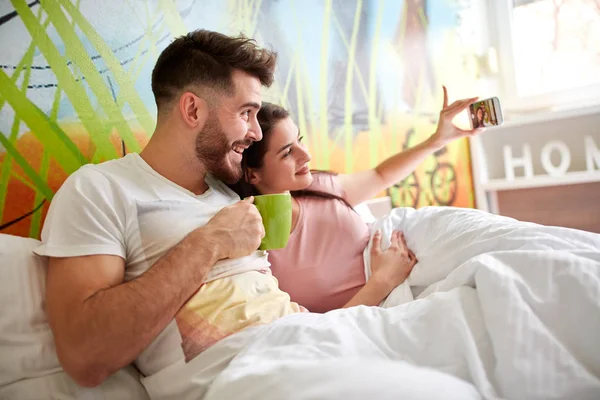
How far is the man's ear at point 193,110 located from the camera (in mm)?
1081

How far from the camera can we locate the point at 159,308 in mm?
792

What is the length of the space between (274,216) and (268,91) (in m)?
0.78

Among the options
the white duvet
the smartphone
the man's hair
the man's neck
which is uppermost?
the man's hair

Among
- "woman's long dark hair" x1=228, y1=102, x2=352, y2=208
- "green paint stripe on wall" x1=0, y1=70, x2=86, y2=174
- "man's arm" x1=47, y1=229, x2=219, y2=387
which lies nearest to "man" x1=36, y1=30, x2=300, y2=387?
"man's arm" x1=47, y1=229, x2=219, y2=387

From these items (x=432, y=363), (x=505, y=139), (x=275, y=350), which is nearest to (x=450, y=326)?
(x=432, y=363)

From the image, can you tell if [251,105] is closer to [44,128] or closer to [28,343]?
[44,128]

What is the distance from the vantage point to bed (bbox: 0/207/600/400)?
0.59 m

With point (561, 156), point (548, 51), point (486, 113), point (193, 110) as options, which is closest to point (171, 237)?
point (193, 110)

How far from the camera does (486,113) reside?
1.50m

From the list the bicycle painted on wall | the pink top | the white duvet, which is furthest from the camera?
the bicycle painted on wall

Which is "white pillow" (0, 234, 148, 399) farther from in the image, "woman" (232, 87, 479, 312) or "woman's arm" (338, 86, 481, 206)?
"woman's arm" (338, 86, 481, 206)

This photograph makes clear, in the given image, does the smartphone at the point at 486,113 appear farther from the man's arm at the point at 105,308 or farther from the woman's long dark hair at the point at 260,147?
the man's arm at the point at 105,308

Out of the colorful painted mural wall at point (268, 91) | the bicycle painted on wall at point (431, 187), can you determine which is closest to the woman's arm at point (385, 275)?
the colorful painted mural wall at point (268, 91)

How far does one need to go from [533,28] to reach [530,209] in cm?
91
